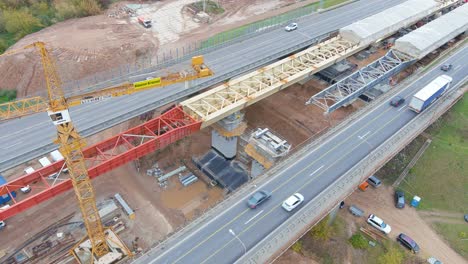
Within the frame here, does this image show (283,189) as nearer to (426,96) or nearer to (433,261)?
(433,261)

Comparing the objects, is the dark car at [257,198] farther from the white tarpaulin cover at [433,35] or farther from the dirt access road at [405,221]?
the white tarpaulin cover at [433,35]

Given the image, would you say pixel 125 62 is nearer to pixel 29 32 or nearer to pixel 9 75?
pixel 9 75

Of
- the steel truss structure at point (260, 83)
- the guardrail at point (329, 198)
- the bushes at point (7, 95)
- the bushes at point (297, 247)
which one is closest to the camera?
the guardrail at point (329, 198)

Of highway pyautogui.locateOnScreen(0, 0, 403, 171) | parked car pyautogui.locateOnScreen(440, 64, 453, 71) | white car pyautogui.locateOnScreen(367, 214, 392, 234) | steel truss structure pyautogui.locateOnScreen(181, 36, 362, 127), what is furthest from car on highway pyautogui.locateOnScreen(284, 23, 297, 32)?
white car pyautogui.locateOnScreen(367, 214, 392, 234)

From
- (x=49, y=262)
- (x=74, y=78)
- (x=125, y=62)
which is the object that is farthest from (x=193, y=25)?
(x=49, y=262)

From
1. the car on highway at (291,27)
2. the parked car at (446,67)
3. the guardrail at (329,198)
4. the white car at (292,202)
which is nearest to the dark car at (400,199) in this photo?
the guardrail at (329,198)
